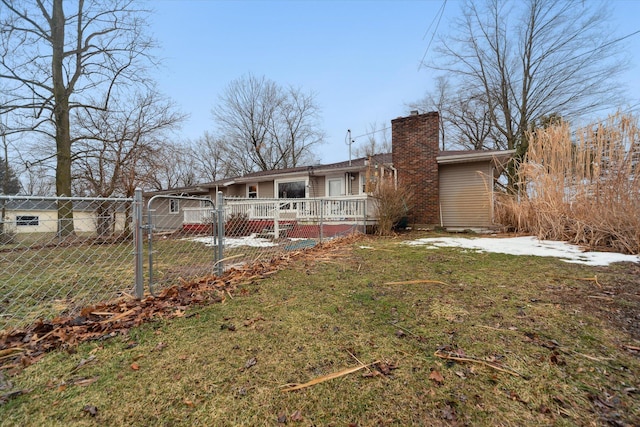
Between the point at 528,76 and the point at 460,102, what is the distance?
3966 mm

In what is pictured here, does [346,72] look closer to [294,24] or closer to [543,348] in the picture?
[294,24]

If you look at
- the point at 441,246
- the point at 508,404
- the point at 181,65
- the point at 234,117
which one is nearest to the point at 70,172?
the point at 181,65

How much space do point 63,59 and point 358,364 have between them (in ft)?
49.5

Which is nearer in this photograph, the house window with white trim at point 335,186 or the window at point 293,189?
the house window with white trim at point 335,186

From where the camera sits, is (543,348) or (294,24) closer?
(543,348)

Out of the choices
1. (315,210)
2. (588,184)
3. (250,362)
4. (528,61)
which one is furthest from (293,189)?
(528,61)

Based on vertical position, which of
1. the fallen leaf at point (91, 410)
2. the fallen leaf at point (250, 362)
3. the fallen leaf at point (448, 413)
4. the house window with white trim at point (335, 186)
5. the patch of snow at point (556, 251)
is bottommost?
the fallen leaf at point (448, 413)

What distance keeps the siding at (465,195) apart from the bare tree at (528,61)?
738cm

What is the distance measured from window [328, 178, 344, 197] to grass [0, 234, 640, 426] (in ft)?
33.3

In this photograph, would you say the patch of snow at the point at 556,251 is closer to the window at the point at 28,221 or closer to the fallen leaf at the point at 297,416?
the fallen leaf at the point at 297,416

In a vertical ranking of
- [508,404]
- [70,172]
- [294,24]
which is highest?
[294,24]

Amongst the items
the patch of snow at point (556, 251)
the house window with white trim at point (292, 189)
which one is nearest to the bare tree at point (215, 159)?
the house window with white trim at point (292, 189)

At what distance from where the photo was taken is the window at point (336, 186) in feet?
42.0

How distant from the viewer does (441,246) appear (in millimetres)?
5855
